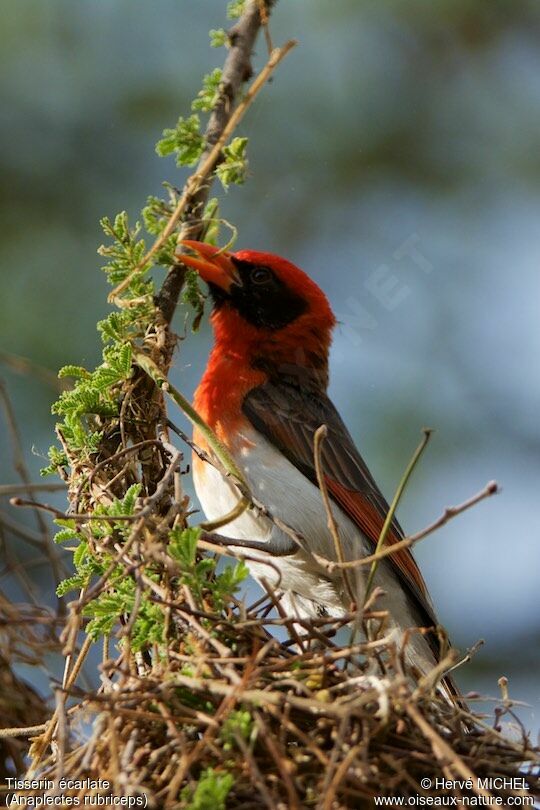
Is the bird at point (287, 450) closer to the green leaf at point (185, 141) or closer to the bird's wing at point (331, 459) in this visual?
the bird's wing at point (331, 459)

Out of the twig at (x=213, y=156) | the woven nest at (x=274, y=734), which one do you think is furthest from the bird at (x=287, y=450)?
the woven nest at (x=274, y=734)

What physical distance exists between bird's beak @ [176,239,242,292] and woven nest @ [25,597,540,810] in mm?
1641

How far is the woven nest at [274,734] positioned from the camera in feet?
8.77

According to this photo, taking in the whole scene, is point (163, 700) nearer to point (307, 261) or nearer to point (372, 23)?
point (307, 261)

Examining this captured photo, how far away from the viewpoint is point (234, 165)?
4.14m

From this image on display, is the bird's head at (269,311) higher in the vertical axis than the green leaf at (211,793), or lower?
higher

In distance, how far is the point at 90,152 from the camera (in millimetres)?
7387

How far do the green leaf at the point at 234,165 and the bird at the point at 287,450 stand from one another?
265 millimetres

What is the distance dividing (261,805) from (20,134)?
5.66m

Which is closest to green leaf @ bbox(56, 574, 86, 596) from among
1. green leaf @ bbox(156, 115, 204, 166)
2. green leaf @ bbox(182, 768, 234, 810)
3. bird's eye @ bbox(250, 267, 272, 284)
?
green leaf @ bbox(182, 768, 234, 810)

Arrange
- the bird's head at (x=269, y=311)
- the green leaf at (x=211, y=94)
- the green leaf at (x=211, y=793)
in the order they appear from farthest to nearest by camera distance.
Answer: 1. the bird's head at (x=269, y=311)
2. the green leaf at (x=211, y=94)
3. the green leaf at (x=211, y=793)

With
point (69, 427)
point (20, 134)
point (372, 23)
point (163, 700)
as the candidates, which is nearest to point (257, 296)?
point (69, 427)

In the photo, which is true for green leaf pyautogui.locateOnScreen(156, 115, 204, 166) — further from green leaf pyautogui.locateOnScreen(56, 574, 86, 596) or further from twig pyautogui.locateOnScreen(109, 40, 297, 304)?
green leaf pyautogui.locateOnScreen(56, 574, 86, 596)

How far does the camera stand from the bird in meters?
4.25
